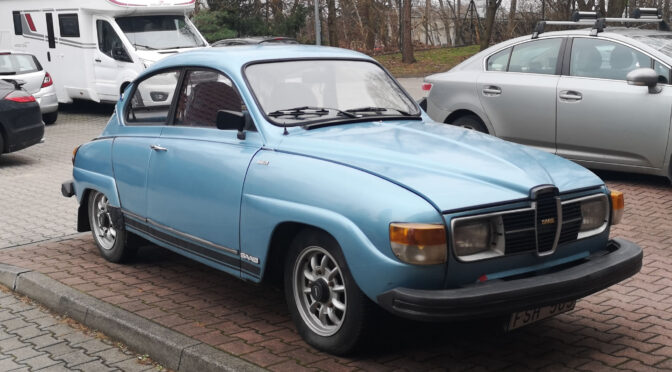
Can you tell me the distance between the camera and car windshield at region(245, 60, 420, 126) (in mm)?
5672

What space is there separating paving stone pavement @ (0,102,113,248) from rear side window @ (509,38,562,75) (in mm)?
5337

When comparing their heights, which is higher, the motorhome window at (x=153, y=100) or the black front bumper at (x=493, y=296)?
the motorhome window at (x=153, y=100)

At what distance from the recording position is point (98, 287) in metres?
6.51

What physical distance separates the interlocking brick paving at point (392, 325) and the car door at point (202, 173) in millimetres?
446

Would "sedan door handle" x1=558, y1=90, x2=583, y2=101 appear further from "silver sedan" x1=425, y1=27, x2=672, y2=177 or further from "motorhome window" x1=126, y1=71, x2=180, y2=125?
"motorhome window" x1=126, y1=71, x2=180, y2=125

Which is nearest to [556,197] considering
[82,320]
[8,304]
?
[82,320]

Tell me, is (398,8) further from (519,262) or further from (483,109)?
(519,262)

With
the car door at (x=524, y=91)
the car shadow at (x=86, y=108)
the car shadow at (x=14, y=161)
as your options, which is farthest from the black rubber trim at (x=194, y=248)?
the car shadow at (x=86, y=108)

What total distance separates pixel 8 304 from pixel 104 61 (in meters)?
13.8

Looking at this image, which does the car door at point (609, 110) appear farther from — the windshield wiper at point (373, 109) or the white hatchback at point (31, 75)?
the white hatchback at point (31, 75)

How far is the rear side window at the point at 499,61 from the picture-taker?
10.6 m

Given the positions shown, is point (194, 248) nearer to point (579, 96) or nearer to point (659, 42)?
point (579, 96)

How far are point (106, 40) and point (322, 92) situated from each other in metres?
14.9

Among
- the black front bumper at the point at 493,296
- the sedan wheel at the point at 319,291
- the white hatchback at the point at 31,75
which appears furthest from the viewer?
the white hatchback at the point at 31,75
